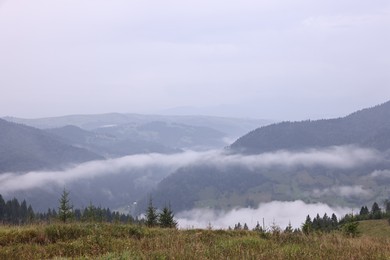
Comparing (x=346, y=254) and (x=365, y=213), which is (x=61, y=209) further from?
(x=365, y=213)

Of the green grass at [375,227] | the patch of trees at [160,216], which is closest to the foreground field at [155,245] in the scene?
the patch of trees at [160,216]

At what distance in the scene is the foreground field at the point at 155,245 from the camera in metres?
9.12

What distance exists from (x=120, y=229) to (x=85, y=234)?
1.38 meters

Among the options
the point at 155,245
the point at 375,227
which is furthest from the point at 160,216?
the point at 375,227

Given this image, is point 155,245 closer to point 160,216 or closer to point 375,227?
point 160,216

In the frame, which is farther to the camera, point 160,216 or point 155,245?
point 160,216

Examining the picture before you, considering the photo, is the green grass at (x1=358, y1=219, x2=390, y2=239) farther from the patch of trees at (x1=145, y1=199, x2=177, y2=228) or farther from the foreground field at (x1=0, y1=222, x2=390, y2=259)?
the foreground field at (x1=0, y1=222, x2=390, y2=259)

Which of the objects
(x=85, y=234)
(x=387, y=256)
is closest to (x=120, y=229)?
(x=85, y=234)

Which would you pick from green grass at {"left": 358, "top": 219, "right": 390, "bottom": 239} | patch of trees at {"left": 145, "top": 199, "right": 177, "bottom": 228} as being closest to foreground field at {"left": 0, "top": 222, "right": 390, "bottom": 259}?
patch of trees at {"left": 145, "top": 199, "right": 177, "bottom": 228}

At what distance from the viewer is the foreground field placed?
9.12m

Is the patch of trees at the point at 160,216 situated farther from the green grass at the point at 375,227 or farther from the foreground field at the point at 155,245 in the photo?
the green grass at the point at 375,227

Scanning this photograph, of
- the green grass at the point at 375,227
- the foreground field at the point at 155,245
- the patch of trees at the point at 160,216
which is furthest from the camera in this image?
the green grass at the point at 375,227

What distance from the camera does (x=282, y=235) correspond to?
13.9 meters

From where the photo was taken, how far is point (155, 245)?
36.4 feet
